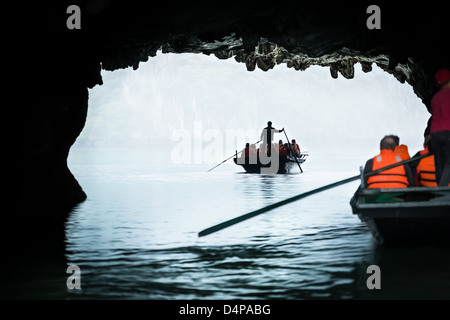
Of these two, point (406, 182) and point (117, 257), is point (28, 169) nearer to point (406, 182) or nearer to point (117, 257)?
point (117, 257)

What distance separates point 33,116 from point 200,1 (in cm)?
493

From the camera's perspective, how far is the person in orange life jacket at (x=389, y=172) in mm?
10703

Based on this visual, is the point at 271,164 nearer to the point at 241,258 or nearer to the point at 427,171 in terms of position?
the point at 427,171

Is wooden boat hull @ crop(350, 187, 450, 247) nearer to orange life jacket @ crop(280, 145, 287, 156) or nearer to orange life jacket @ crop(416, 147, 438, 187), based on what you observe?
orange life jacket @ crop(416, 147, 438, 187)

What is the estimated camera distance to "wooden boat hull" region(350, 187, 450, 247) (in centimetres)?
967

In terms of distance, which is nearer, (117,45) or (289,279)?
(289,279)

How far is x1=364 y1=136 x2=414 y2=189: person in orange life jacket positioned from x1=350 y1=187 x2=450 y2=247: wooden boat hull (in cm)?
35

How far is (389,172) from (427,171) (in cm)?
90

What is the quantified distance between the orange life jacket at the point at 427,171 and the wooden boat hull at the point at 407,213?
81cm

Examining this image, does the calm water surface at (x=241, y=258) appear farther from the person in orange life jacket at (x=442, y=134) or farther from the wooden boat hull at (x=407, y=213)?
the person in orange life jacket at (x=442, y=134)

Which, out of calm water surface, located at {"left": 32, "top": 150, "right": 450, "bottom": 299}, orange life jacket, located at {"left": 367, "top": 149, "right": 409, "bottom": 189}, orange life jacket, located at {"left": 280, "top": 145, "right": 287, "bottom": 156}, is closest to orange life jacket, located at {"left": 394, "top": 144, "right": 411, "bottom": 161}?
orange life jacket, located at {"left": 367, "top": 149, "right": 409, "bottom": 189}

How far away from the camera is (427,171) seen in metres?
11.2
